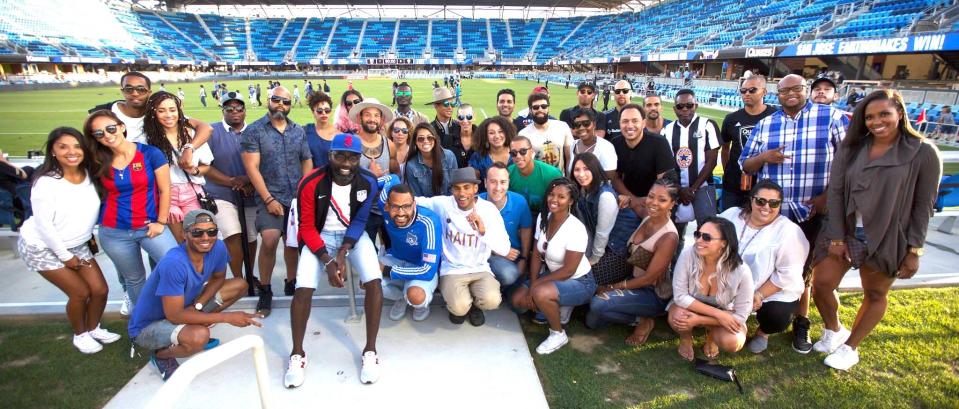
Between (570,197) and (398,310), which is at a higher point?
(570,197)

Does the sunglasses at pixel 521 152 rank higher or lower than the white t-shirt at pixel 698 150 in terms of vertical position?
higher

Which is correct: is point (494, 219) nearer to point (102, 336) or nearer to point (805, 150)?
point (805, 150)

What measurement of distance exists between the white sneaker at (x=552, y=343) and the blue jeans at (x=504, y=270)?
0.56 m

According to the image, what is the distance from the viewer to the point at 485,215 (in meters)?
3.83

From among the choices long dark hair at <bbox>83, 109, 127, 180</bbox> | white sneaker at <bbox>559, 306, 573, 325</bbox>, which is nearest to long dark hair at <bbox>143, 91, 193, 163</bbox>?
long dark hair at <bbox>83, 109, 127, 180</bbox>

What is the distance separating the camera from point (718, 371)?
334 cm

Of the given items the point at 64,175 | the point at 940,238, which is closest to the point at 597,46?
the point at 940,238

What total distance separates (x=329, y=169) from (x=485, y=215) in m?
1.30

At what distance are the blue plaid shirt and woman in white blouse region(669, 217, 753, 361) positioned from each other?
1090 millimetres

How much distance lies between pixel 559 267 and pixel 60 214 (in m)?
3.67

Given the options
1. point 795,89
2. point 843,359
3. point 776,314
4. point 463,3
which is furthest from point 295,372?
point 463,3

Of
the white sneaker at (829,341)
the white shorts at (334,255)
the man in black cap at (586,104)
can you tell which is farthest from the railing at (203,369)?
the man in black cap at (586,104)

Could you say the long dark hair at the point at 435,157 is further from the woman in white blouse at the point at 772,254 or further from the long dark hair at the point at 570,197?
the woman in white blouse at the point at 772,254

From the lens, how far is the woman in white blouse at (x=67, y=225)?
317 cm
